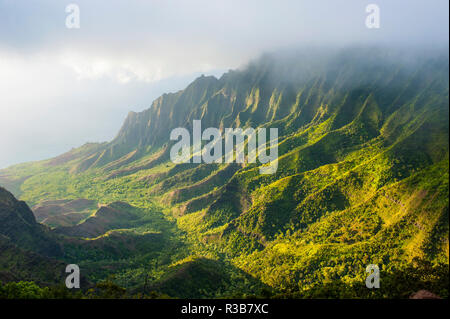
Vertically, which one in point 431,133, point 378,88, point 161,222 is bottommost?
point 161,222

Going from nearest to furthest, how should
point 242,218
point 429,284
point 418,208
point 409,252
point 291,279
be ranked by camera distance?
point 429,284
point 409,252
point 418,208
point 291,279
point 242,218

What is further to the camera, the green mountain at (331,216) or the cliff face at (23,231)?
the cliff face at (23,231)


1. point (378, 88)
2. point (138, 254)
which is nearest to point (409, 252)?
point (138, 254)

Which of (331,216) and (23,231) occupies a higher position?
(331,216)

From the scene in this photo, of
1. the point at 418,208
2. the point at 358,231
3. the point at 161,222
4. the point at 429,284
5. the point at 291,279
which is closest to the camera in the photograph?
the point at 429,284

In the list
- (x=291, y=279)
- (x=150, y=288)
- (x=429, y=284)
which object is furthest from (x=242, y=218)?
(x=429, y=284)

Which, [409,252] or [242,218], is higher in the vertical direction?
[409,252]

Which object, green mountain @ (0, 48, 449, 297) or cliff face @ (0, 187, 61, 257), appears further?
cliff face @ (0, 187, 61, 257)

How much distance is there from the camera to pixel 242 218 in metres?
114

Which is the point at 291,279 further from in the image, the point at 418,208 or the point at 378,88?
the point at 378,88

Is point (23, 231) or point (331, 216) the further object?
point (331, 216)

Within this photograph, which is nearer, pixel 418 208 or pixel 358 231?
pixel 418 208

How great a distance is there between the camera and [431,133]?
74125 mm

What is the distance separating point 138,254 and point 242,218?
45061mm
